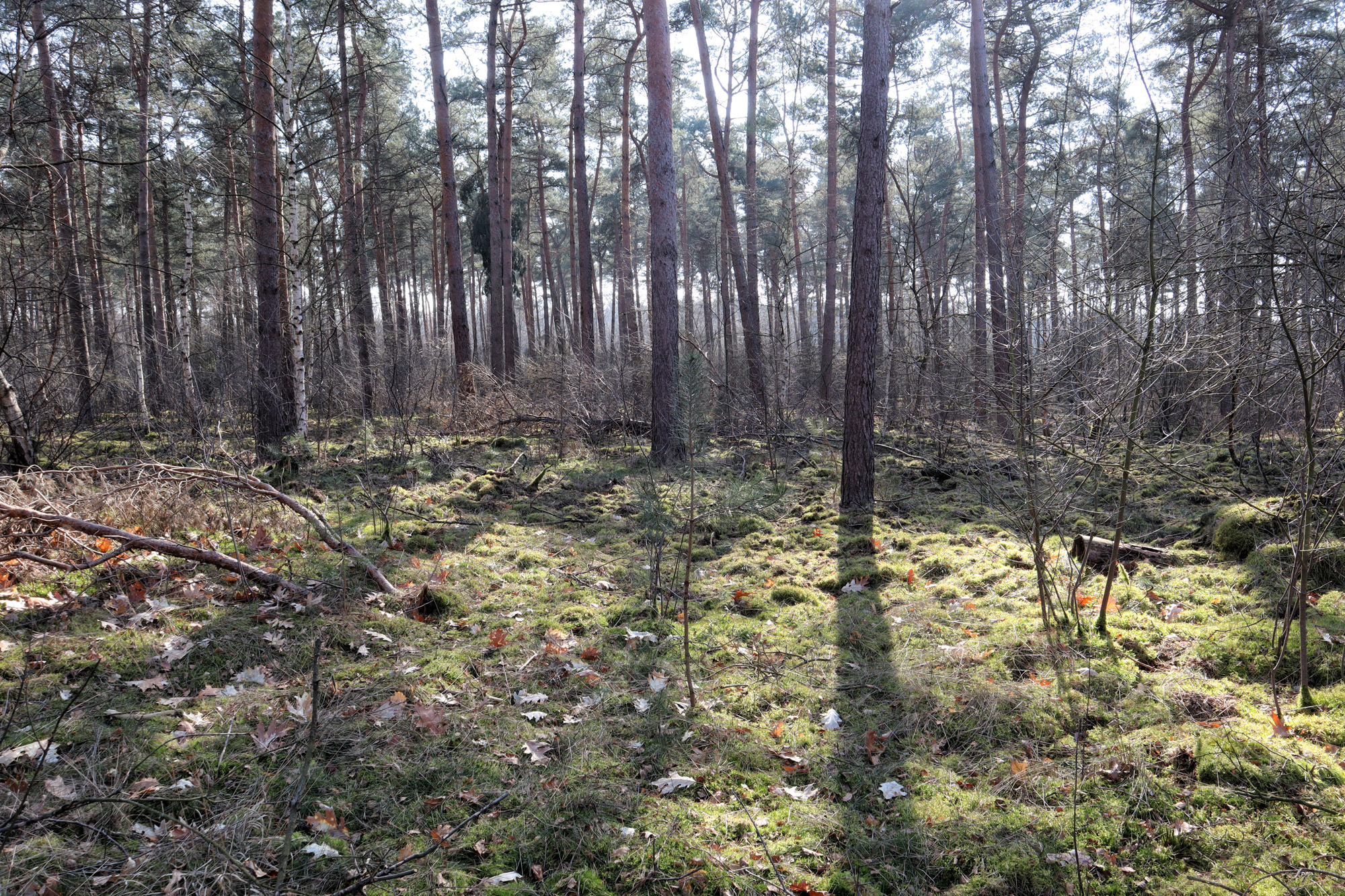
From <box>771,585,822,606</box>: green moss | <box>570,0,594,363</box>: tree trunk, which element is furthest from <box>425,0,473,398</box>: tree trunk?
<box>771,585,822,606</box>: green moss

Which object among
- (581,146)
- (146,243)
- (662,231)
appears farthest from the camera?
(581,146)

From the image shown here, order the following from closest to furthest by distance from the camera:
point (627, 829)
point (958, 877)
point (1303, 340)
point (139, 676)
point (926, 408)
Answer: point (958, 877) < point (627, 829) < point (139, 676) < point (1303, 340) < point (926, 408)

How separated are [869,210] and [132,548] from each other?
6.77 metres

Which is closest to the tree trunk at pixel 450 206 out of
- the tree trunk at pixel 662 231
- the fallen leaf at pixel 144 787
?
the tree trunk at pixel 662 231

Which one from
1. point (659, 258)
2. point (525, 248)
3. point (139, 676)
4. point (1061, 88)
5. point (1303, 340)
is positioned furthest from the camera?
point (525, 248)

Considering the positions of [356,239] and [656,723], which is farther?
[356,239]

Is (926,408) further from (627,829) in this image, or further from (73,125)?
(73,125)

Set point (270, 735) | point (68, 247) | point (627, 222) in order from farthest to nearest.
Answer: point (627, 222) < point (68, 247) < point (270, 735)

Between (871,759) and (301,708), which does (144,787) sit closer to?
(301,708)

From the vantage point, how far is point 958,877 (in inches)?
98.1

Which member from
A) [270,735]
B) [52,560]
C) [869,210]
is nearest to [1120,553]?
[869,210]

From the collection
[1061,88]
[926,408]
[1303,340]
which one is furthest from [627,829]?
[1061,88]

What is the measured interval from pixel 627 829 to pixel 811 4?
17810 mm

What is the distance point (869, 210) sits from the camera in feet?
23.3
